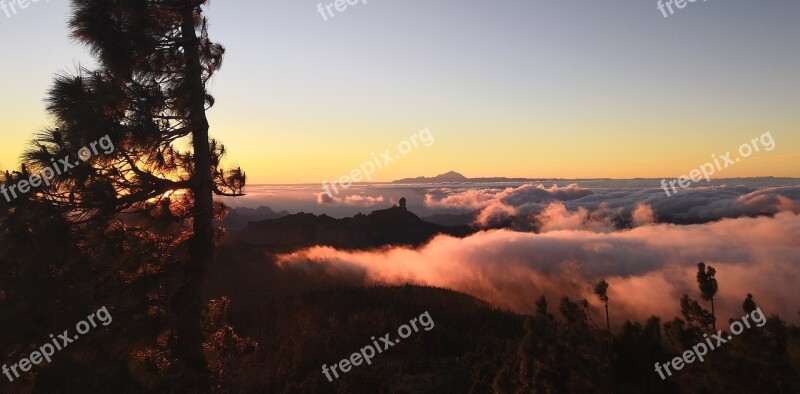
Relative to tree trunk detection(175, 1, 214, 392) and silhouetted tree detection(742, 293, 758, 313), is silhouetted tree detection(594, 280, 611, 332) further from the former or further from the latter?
tree trunk detection(175, 1, 214, 392)

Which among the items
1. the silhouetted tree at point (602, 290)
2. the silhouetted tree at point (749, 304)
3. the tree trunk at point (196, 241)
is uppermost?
the tree trunk at point (196, 241)

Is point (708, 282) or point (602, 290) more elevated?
point (602, 290)

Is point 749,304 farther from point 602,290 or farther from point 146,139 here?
point 146,139

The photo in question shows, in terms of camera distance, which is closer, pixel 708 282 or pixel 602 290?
pixel 708 282

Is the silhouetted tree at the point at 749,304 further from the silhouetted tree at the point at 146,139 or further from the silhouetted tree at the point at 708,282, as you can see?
the silhouetted tree at the point at 146,139

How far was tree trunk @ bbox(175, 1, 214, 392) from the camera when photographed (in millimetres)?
9234

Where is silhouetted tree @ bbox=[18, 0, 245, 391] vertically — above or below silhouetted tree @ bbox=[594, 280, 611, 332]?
above

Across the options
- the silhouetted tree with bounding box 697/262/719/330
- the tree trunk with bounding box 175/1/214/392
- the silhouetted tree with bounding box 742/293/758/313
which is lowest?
the silhouetted tree with bounding box 742/293/758/313

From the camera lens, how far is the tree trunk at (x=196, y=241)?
923cm

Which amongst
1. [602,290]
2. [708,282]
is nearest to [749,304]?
[708,282]

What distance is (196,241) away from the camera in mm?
9953

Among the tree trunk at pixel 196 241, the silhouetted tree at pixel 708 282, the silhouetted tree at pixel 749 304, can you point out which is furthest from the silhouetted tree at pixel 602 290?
the tree trunk at pixel 196 241

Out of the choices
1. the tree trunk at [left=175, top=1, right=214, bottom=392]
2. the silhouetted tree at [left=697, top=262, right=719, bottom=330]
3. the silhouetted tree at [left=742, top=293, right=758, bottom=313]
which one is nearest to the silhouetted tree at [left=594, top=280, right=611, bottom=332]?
the silhouetted tree at [left=697, top=262, right=719, bottom=330]

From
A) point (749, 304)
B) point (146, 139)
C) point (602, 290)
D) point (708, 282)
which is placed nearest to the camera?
point (146, 139)
